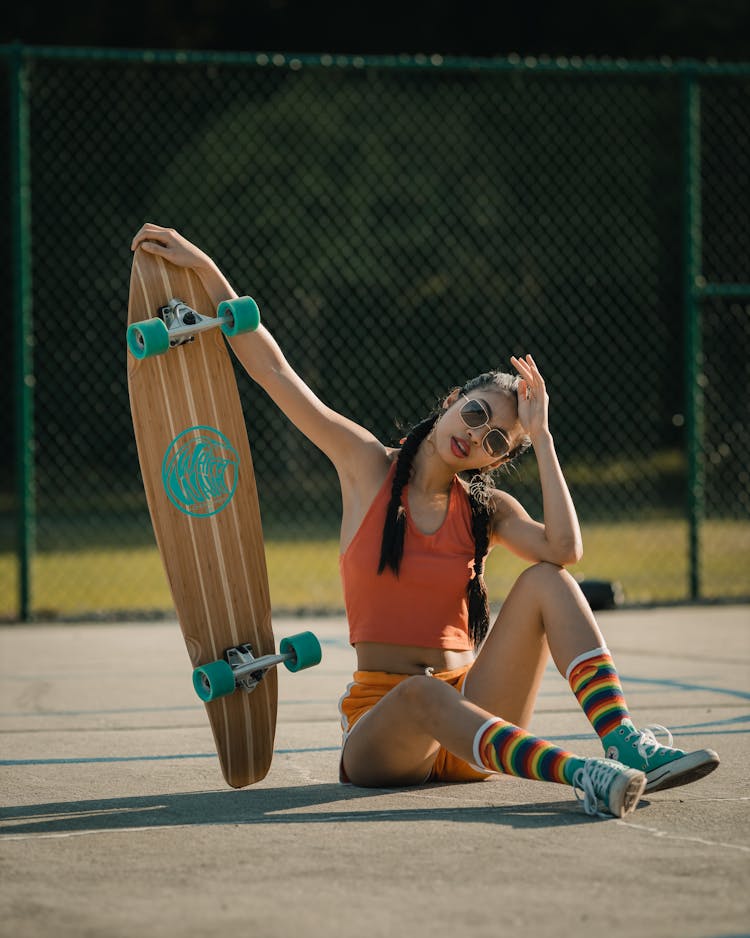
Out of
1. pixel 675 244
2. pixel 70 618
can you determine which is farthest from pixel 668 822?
pixel 675 244

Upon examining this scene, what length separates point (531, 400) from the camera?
12.6 feet

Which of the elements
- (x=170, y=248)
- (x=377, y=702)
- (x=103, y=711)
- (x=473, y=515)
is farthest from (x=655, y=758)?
(x=103, y=711)

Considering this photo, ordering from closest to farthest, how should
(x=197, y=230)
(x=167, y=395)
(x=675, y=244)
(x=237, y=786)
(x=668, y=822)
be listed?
1. (x=668, y=822)
2. (x=237, y=786)
3. (x=167, y=395)
4. (x=197, y=230)
5. (x=675, y=244)

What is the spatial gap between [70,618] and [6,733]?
2714mm

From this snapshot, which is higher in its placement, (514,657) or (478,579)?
(478,579)

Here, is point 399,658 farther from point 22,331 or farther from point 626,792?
point 22,331

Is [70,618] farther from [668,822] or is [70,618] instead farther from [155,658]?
[668,822]

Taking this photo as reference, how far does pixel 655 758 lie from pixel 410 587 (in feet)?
2.48

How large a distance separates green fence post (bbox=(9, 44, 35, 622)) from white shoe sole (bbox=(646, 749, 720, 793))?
4.35 meters

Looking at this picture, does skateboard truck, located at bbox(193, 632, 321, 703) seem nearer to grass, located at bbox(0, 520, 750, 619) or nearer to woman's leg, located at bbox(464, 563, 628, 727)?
woman's leg, located at bbox(464, 563, 628, 727)

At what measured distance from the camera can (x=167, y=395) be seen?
4082 millimetres

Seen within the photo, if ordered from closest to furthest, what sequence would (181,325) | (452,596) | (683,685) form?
(452,596) < (181,325) < (683,685)

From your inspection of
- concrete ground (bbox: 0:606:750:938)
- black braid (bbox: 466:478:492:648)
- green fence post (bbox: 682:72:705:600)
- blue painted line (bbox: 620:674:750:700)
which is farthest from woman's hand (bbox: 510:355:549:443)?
green fence post (bbox: 682:72:705:600)

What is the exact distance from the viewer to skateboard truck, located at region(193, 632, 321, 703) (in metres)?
3.71
